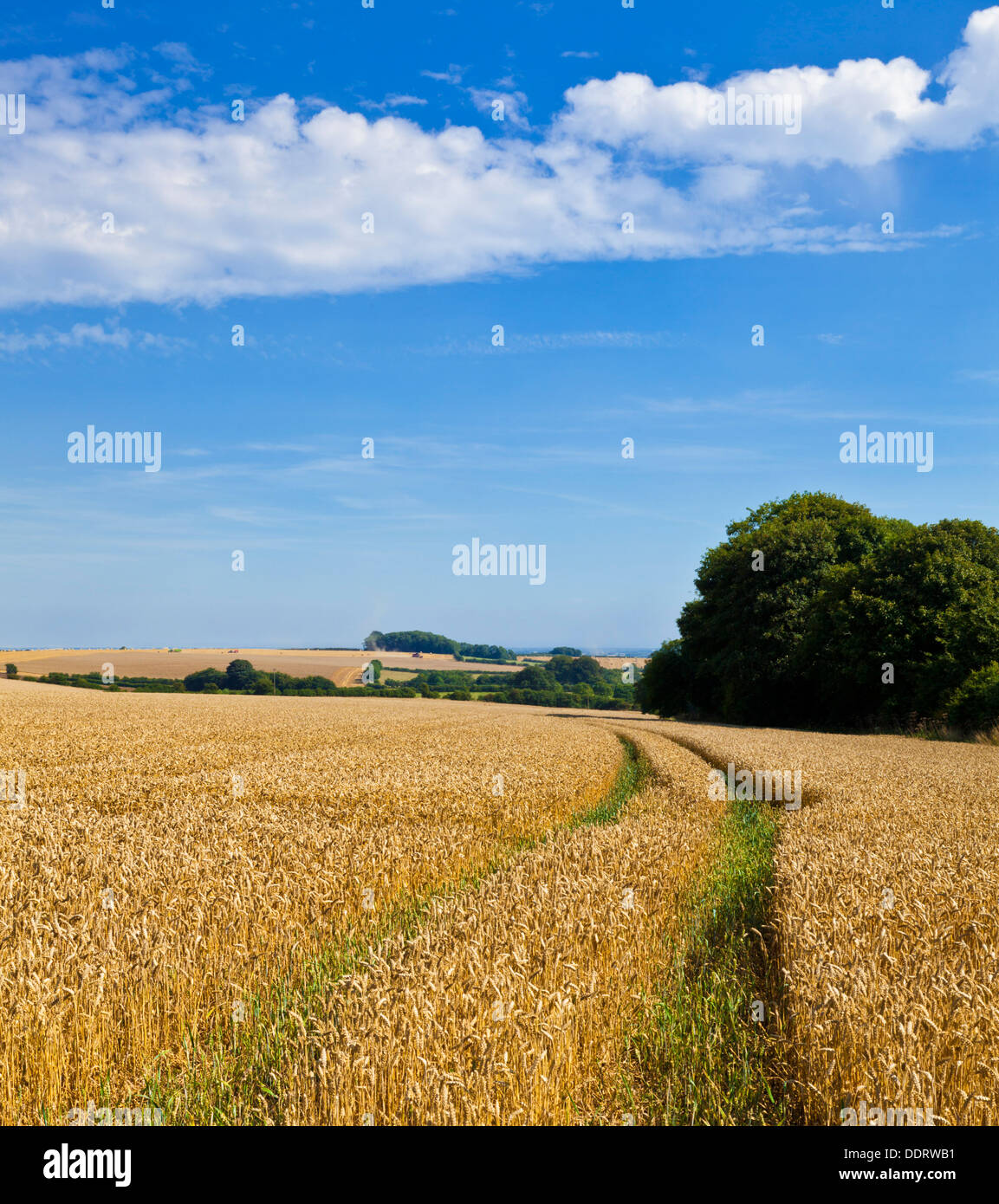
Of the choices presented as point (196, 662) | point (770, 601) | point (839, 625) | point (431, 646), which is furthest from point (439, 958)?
point (431, 646)

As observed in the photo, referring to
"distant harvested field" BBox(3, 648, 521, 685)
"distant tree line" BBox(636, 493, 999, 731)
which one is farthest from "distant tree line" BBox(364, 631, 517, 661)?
"distant tree line" BBox(636, 493, 999, 731)

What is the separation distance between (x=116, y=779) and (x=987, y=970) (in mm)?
15128

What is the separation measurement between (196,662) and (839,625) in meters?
95.4

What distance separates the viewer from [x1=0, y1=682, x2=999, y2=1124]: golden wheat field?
13.4 feet

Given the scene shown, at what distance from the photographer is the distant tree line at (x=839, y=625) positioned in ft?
134

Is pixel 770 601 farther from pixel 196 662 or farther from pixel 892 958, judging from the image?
pixel 196 662

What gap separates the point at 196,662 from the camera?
369 ft

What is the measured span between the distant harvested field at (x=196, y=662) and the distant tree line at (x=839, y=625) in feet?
203

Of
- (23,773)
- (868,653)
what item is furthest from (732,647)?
(23,773)

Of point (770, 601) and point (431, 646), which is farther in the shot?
point (431, 646)

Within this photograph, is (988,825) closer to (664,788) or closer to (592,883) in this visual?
(664,788)

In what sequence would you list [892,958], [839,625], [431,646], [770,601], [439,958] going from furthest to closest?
1. [431,646]
2. [770,601]
3. [839,625]
4. [892,958]
5. [439,958]

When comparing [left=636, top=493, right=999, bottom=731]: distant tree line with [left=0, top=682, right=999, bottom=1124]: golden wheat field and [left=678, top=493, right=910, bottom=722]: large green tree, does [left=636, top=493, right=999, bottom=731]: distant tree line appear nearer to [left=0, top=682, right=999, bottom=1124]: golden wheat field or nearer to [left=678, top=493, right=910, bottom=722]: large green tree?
[left=678, top=493, right=910, bottom=722]: large green tree

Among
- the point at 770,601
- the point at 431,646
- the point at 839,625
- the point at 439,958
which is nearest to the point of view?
the point at 439,958
